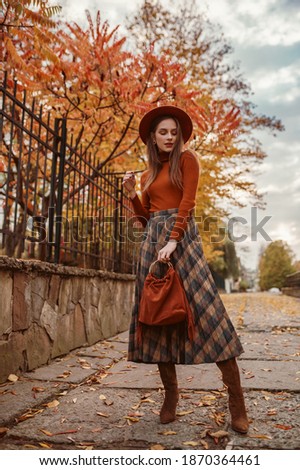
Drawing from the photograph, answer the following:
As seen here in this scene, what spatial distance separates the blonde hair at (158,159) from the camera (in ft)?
8.11

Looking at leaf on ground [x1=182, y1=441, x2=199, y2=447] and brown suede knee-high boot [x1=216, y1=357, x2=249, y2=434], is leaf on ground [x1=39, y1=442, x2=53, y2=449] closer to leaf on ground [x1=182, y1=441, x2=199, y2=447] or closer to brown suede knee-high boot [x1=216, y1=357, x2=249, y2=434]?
leaf on ground [x1=182, y1=441, x2=199, y2=447]

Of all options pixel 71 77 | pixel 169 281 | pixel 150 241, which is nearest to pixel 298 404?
pixel 169 281

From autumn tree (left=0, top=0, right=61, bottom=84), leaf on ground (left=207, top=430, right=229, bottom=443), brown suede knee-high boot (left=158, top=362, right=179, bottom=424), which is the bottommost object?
leaf on ground (left=207, top=430, right=229, bottom=443)

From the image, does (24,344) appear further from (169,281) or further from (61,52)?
(61,52)

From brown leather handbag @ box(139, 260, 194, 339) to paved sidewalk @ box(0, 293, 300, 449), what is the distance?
21.6 inches

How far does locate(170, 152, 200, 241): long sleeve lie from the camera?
2363 millimetres

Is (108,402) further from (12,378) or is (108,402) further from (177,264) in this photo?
(177,264)

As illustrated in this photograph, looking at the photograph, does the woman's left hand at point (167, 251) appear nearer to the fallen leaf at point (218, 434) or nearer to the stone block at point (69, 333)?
the fallen leaf at point (218, 434)

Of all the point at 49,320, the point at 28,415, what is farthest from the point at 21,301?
the point at 28,415

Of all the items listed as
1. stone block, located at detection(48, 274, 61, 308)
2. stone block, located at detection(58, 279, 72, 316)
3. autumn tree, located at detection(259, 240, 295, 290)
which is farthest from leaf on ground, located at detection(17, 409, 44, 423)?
autumn tree, located at detection(259, 240, 295, 290)

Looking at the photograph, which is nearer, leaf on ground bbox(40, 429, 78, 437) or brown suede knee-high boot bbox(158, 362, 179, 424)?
leaf on ground bbox(40, 429, 78, 437)

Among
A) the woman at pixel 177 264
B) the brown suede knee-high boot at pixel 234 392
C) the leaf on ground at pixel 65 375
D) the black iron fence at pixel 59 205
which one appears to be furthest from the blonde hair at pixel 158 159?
the leaf on ground at pixel 65 375

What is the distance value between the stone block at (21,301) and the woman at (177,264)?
1.35 meters

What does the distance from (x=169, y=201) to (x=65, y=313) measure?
2347 millimetres
